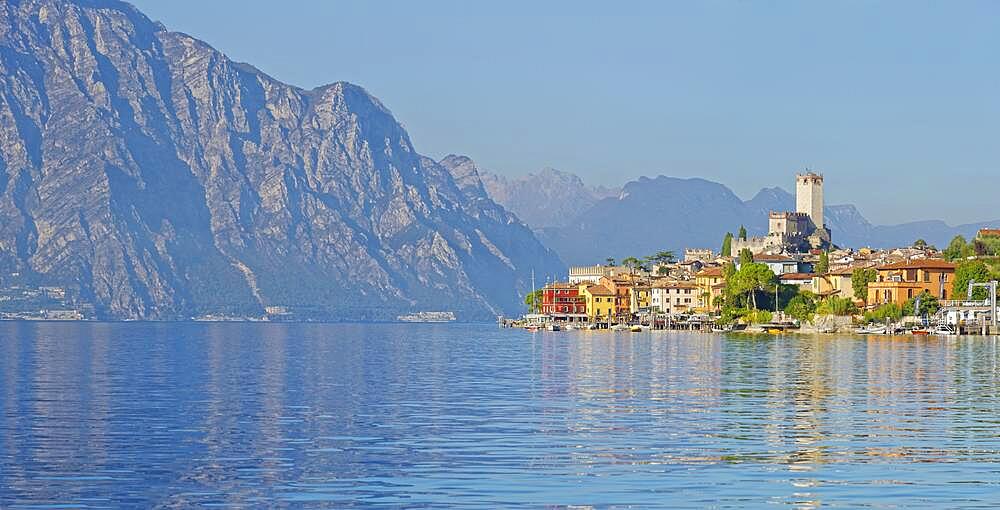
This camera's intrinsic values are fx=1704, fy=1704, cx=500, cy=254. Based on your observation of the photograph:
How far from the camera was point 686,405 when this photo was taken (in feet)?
190

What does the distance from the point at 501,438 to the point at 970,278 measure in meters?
146

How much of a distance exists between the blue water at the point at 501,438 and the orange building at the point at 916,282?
11170 centimetres

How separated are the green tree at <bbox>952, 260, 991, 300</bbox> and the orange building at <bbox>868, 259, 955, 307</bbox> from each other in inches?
164

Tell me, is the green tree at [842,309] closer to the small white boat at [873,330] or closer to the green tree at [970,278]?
the green tree at [970,278]

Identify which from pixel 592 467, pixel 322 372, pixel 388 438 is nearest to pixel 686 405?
pixel 388 438

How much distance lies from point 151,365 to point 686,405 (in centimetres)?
4498

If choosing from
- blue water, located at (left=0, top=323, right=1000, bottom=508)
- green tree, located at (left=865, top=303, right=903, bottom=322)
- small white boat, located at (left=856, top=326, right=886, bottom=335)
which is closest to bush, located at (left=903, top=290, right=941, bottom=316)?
green tree, located at (left=865, top=303, right=903, bottom=322)

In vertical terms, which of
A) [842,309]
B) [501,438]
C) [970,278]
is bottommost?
[501,438]

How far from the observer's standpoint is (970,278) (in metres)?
182

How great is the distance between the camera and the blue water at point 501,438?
34.3m

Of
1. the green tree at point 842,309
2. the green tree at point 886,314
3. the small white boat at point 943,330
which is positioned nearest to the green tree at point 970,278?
the green tree at point 886,314

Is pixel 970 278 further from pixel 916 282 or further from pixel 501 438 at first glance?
pixel 501 438

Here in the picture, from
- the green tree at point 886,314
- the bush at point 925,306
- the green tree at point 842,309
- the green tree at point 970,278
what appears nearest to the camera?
the green tree at point 970,278

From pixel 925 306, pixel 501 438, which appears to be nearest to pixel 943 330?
pixel 925 306
